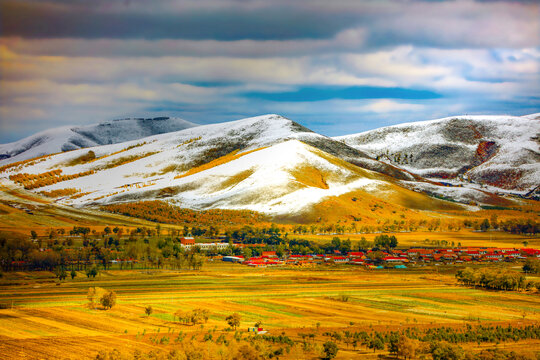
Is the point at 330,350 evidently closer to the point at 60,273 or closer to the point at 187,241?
the point at 60,273

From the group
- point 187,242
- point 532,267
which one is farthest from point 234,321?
point 187,242

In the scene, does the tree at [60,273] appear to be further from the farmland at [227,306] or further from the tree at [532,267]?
the tree at [532,267]

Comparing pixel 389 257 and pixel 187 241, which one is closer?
pixel 389 257

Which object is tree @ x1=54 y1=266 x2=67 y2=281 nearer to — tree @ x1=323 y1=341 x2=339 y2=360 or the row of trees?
tree @ x1=323 y1=341 x2=339 y2=360

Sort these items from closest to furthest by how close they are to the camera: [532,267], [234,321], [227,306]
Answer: [234,321], [227,306], [532,267]

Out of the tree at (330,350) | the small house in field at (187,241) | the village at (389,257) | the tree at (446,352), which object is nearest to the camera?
the tree at (446,352)

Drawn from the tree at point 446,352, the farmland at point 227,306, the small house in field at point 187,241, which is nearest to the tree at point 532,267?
the farmland at point 227,306

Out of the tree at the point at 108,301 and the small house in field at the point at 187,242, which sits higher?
the small house in field at the point at 187,242

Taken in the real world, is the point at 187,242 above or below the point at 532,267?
above

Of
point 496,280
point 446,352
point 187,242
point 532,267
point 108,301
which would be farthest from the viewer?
point 187,242

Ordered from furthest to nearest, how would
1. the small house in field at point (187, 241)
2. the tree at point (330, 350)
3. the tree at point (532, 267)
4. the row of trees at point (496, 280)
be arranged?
1. the small house in field at point (187, 241)
2. the tree at point (532, 267)
3. the row of trees at point (496, 280)
4. the tree at point (330, 350)

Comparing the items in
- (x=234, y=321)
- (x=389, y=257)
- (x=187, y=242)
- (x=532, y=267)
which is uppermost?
(x=187, y=242)
